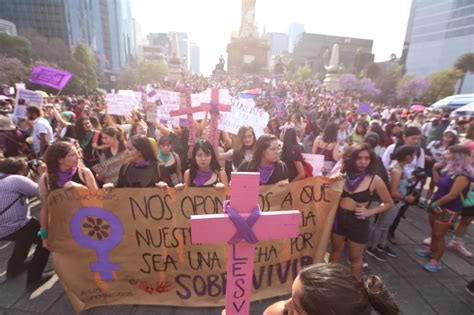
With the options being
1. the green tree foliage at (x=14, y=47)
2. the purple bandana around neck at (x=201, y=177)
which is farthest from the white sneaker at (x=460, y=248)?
the green tree foliage at (x=14, y=47)

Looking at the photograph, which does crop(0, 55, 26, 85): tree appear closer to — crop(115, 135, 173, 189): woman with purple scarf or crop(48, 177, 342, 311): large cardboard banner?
crop(115, 135, 173, 189): woman with purple scarf

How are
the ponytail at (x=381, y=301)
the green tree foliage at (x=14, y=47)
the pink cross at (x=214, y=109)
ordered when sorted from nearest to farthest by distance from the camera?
the ponytail at (x=381, y=301), the pink cross at (x=214, y=109), the green tree foliage at (x=14, y=47)

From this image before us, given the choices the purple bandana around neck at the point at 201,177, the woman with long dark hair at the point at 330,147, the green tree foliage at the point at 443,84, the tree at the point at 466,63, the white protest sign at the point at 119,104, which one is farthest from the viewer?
the green tree foliage at the point at 443,84

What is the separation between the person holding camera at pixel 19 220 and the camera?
252 cm

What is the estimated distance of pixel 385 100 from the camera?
50688 mm

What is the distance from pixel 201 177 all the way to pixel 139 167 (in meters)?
0.68

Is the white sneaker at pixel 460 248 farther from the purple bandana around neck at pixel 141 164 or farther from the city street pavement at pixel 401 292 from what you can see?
the purple bandana around neck at pixel 141 164

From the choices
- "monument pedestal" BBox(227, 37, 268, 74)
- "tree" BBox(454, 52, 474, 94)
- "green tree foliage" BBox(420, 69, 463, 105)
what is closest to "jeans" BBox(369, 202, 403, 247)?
"tree" BBox(454, 52, 474, 94)

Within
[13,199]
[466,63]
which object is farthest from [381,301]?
[466,63]

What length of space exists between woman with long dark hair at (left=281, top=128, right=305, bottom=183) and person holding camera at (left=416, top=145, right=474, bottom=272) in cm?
157

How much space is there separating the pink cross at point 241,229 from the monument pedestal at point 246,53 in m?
62.7

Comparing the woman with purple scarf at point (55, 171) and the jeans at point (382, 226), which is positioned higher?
the woman with purple scarf at point (55, 171)

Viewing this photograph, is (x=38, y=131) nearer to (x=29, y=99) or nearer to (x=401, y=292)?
(x=29, y=99)

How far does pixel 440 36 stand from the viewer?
182 ft
